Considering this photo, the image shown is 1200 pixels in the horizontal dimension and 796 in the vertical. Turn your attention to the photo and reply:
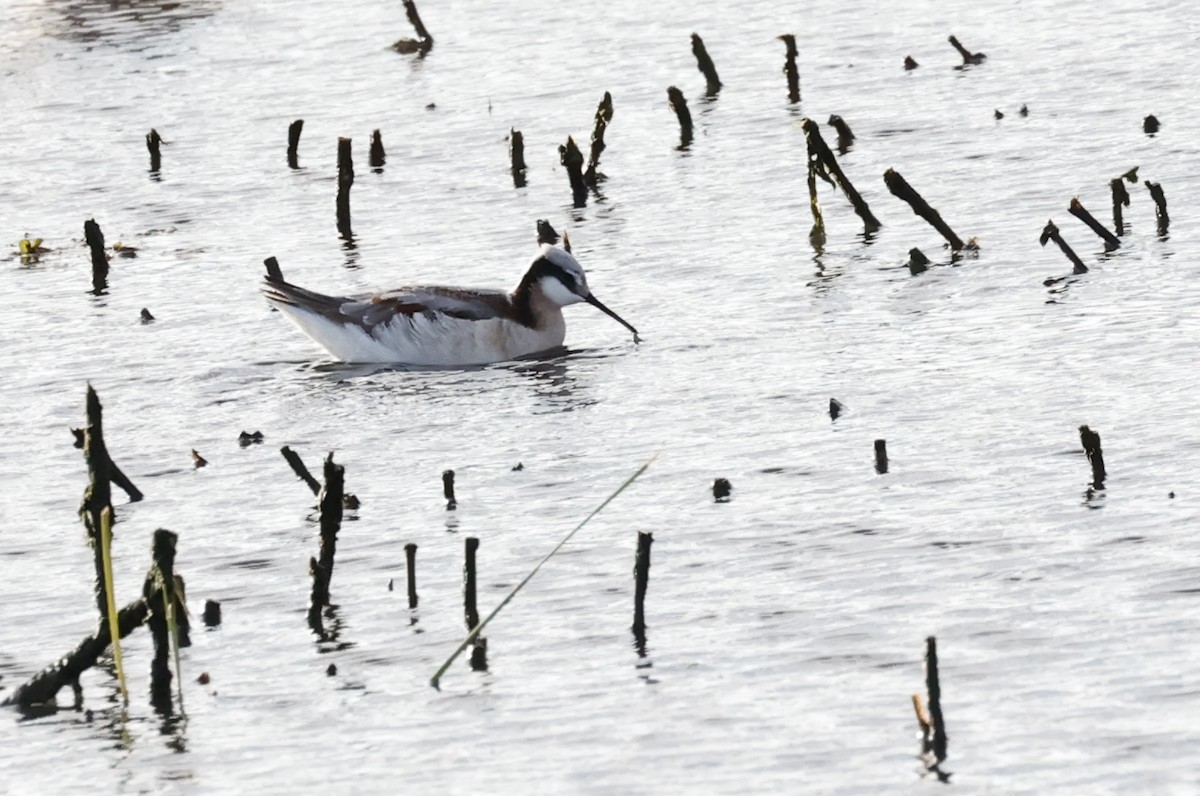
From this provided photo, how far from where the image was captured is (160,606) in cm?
973

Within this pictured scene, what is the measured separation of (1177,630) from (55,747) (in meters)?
4.92

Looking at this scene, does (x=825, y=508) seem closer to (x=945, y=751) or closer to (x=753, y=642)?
(x=753, y=642)

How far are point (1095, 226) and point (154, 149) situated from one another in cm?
1104

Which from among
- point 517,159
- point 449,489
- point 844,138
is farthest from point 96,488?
point 844,138

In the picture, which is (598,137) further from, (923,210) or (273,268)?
(273,268)

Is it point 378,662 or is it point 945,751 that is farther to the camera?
point 378,662

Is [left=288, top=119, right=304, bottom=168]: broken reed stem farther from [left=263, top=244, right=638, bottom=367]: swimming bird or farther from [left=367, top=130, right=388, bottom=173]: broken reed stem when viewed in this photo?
[left=263, top=244, right=638, bottom=367]: swimming bird

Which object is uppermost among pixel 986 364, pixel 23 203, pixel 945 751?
pixel 23 203

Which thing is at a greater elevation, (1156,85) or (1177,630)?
(1156,85)

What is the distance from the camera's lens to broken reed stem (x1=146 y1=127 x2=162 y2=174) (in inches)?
981

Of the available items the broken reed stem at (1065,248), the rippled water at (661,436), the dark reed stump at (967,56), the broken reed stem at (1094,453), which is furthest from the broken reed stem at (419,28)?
the broken reed stem at (1094,453)

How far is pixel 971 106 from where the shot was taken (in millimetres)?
24953

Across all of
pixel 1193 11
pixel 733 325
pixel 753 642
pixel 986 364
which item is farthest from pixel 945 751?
pixel 1193 11

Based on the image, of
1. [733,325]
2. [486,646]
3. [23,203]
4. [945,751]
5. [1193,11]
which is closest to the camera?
[945,751]
